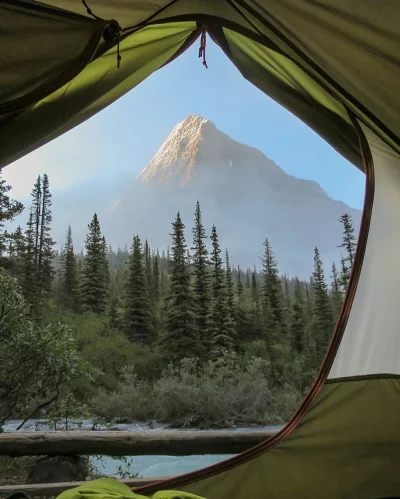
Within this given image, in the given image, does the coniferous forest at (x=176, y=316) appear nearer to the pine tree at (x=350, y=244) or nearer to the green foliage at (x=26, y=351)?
the green foliage at (x=26, y=351)

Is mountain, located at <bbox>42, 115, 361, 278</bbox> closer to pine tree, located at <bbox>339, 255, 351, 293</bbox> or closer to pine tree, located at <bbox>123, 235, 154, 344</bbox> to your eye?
pine tree, located at <bbox>123, 235, 154, 344</bbox>

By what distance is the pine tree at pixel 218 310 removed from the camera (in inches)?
280

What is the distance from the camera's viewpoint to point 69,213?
11.8 m

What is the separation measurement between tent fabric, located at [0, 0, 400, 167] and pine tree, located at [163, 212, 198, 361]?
19.8ft

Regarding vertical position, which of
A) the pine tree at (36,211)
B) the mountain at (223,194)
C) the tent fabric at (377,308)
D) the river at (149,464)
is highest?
the mountain at (223,194)

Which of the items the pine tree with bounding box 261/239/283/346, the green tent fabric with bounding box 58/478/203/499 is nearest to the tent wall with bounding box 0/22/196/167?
the green tent fabric with bounding box 58/478/203/499

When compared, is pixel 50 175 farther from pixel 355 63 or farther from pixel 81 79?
pixel 355 63

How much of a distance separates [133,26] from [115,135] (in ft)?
29.4

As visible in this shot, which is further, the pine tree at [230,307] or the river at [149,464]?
the pine tree at [230,307]

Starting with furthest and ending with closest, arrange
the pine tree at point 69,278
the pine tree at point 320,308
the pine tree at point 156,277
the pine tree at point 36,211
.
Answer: the pine tree at point 156,277
the pine tree at point 69,278
the pine tree at point 36,211
the pine tree at point 320,308

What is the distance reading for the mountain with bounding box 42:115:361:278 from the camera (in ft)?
44.6

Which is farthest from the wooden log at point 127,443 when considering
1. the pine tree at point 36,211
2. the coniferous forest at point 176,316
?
the pine tree at point 36,211

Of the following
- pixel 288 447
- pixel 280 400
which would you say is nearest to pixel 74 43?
pixel 288 447

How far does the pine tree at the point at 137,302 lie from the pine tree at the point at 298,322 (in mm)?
2550
